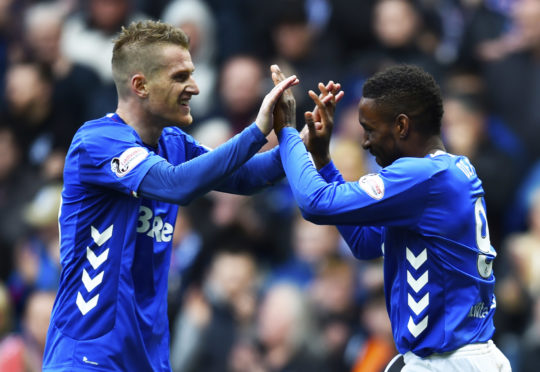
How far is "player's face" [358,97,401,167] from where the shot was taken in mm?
4250

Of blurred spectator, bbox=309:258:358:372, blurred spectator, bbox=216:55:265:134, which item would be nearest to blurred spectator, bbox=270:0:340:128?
blurred spectator, bbox=216:55:265:134

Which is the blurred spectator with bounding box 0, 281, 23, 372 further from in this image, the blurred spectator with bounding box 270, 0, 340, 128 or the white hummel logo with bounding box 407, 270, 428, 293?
the white hummel logo with bounding box 407, 270, 428, 293

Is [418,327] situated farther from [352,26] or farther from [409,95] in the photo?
[352,26]

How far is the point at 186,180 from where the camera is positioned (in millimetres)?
4051

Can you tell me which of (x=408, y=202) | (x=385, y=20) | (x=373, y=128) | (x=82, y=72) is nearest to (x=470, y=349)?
(x=408, y=202)

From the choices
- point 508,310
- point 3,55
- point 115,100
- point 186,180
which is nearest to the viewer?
point 186,180

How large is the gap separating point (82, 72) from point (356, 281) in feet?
12.1

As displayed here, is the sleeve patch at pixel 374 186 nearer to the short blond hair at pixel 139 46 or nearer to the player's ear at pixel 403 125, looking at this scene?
the player's ear at pixel 403 125

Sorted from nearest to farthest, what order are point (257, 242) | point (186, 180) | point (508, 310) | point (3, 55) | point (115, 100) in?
point (186, 180)
point (508, 310)
point (257, 242)
point (115, 100)
point (3, 55)

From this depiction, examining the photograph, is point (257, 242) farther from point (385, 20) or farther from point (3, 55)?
point (3, 55)

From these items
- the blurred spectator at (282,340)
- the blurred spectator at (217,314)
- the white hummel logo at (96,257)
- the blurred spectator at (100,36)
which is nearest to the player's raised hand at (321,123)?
the white hummel logo at (96,257)

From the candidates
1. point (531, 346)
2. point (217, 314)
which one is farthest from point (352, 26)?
point (531, 346)

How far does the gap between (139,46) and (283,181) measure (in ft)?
12.8

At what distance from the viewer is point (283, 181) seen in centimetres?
815
